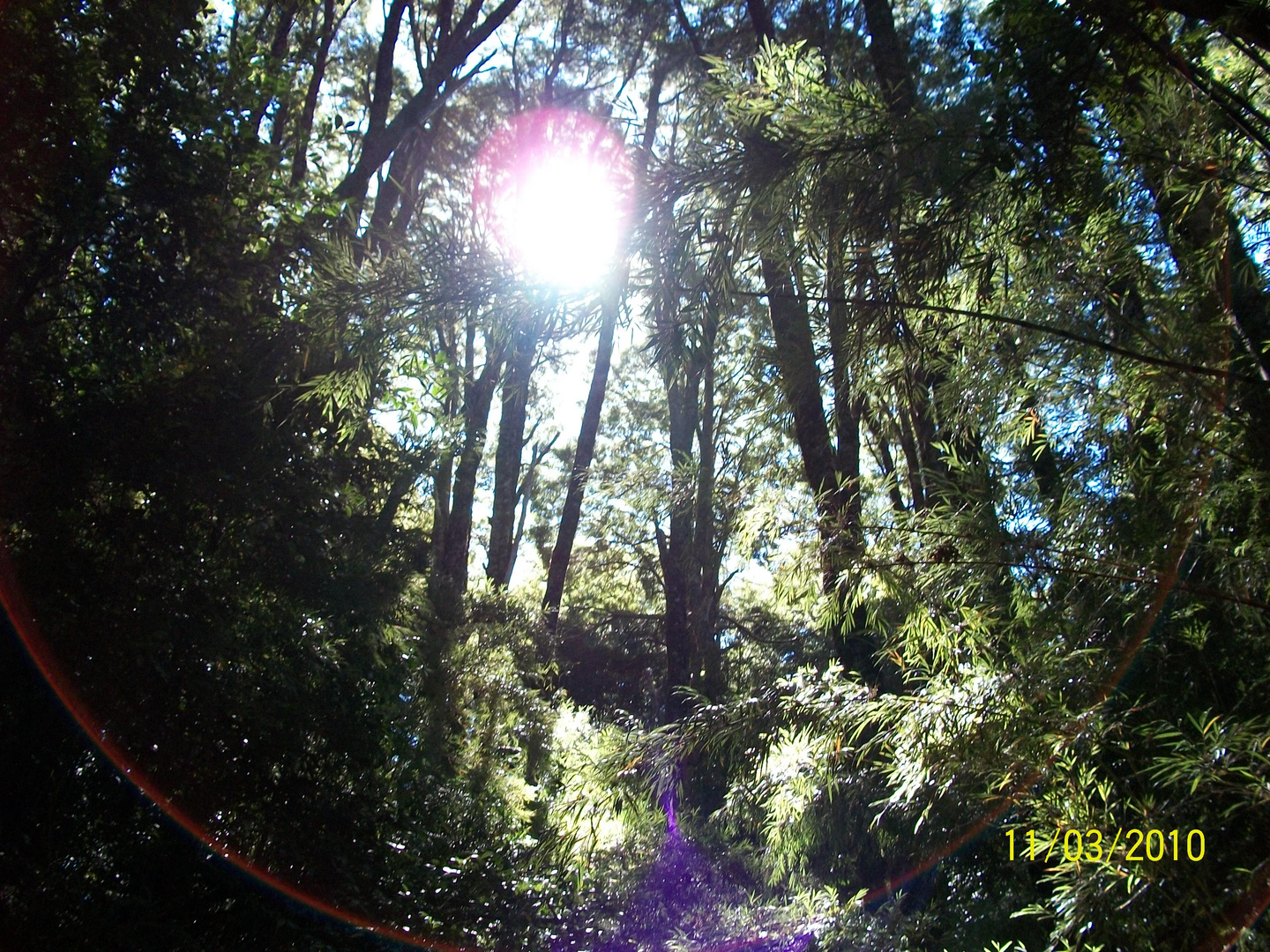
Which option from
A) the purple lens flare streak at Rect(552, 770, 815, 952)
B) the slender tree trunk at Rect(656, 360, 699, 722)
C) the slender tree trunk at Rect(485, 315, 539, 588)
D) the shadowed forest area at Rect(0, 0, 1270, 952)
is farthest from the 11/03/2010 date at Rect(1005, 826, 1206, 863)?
the slender tree trunk at Rect(485, 315, 539, 588)

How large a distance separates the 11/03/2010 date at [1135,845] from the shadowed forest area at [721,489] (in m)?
0.01

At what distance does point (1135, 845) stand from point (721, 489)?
1957 mm

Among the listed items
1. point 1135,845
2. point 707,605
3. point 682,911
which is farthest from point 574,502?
point 1135,845

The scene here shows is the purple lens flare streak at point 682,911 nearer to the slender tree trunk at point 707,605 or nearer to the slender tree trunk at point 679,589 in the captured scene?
the slender tree trunk at point 679,589

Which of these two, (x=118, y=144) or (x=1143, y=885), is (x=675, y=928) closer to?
(x=1143, y=885)

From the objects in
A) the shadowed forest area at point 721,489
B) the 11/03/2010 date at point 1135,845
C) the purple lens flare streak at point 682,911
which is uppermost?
the shadowed forest area at point 721,489

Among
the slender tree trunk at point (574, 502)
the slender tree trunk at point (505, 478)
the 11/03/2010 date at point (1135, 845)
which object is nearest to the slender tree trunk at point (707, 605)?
the slender tree trunk at point (574, 502)

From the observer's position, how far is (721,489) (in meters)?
3.38

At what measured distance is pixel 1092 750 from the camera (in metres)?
1.93

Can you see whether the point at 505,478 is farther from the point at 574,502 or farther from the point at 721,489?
the point at 721,489

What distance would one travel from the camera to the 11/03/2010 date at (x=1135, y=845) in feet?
5.61

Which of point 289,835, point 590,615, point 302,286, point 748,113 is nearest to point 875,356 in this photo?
point 748,113

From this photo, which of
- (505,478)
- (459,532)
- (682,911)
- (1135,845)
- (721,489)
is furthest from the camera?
(505,478)

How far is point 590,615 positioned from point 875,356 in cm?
1301
